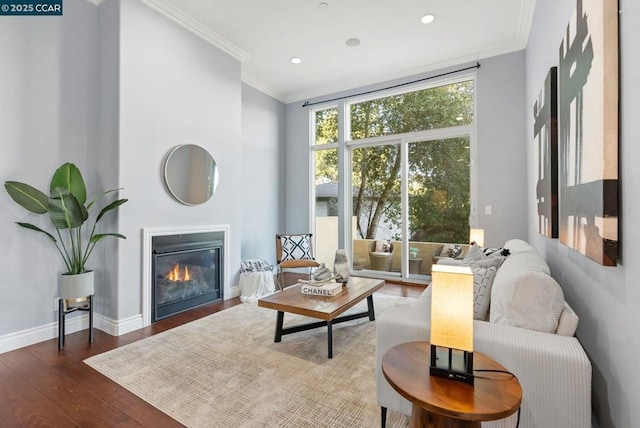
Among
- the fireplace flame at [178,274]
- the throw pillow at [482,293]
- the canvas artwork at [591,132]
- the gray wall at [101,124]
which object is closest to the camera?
the canvas artwork at [591,132]

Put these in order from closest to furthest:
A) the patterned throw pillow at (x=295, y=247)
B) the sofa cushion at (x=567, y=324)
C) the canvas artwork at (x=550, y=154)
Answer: the sofa cushion at (x=567, y=324), the canvas artwork at (x=550, y=154), the patterned throw pillow at (x=295, y=247)

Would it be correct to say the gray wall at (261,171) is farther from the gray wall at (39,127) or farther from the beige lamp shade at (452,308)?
the beige lamp shade at (452,308)

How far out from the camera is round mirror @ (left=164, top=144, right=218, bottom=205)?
3287 mm

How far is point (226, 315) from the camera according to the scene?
10.9 feet

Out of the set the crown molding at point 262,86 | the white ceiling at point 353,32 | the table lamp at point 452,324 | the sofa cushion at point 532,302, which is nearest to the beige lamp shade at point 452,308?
the table lamp at point 452,324

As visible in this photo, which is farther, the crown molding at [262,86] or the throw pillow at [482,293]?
the crown molding at [262,86]

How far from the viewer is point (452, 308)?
1.13 m

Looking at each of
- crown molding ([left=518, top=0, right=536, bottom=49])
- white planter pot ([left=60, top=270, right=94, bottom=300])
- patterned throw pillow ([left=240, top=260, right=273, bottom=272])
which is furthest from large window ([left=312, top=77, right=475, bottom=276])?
white planter pot ([left=60, top=270, right=94, bottom=300])

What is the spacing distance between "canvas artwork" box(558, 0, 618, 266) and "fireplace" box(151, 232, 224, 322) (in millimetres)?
3389

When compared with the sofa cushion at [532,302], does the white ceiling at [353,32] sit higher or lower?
higher

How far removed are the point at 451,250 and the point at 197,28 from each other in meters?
4.39

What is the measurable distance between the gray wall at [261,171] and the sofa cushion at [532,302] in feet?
13.2

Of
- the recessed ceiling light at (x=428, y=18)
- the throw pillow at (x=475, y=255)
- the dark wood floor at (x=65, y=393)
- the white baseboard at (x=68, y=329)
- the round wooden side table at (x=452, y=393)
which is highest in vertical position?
the recessed ceiling light at (x=428, y=18)

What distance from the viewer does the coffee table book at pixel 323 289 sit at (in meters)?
2.69
